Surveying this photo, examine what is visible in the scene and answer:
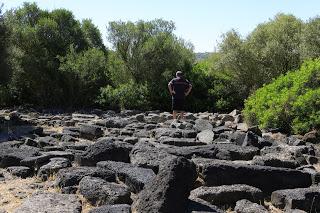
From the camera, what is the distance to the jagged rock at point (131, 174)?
26.6ft

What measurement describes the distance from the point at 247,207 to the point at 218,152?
3.47 metres

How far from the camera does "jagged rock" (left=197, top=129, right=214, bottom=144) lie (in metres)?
13.1

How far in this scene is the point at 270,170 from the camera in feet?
28.7

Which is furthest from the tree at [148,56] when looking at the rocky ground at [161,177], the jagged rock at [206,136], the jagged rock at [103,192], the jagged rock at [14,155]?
the jagged rock at [103,192]

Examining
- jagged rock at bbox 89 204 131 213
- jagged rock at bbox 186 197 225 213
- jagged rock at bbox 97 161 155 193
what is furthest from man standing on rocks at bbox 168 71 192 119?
jagged rock at bbox 89 204 131 213

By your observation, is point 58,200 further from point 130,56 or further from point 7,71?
point 130,56

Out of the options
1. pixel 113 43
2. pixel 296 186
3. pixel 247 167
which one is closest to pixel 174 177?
pixel 247 167

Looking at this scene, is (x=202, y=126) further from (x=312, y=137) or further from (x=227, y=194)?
(x=227, y=194)

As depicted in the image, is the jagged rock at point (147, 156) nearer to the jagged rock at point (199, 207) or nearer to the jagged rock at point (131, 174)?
the jagged rock at point (131, 174)

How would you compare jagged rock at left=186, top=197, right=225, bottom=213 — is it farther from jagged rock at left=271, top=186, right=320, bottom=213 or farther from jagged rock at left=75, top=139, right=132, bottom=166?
jagged rock at left=75, top=139, right=132, bottom=166

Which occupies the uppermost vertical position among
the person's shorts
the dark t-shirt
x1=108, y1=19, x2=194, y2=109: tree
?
x1=108, y1=19, x2=194, y2=109: tree

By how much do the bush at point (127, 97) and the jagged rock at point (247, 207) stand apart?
1815 centimetres

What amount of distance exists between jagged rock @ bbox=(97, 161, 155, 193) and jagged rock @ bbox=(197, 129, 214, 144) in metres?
4.12

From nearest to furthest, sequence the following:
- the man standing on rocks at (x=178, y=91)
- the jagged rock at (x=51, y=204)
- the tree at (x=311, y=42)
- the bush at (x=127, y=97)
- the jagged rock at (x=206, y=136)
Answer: the jagged rock at (x=51, y=204), the jagged rock at (x=206, y=136), the man standing on rocks at (x=178, y=91), the tree at (x=311, y=42), the bush at (x=127, y=97)
